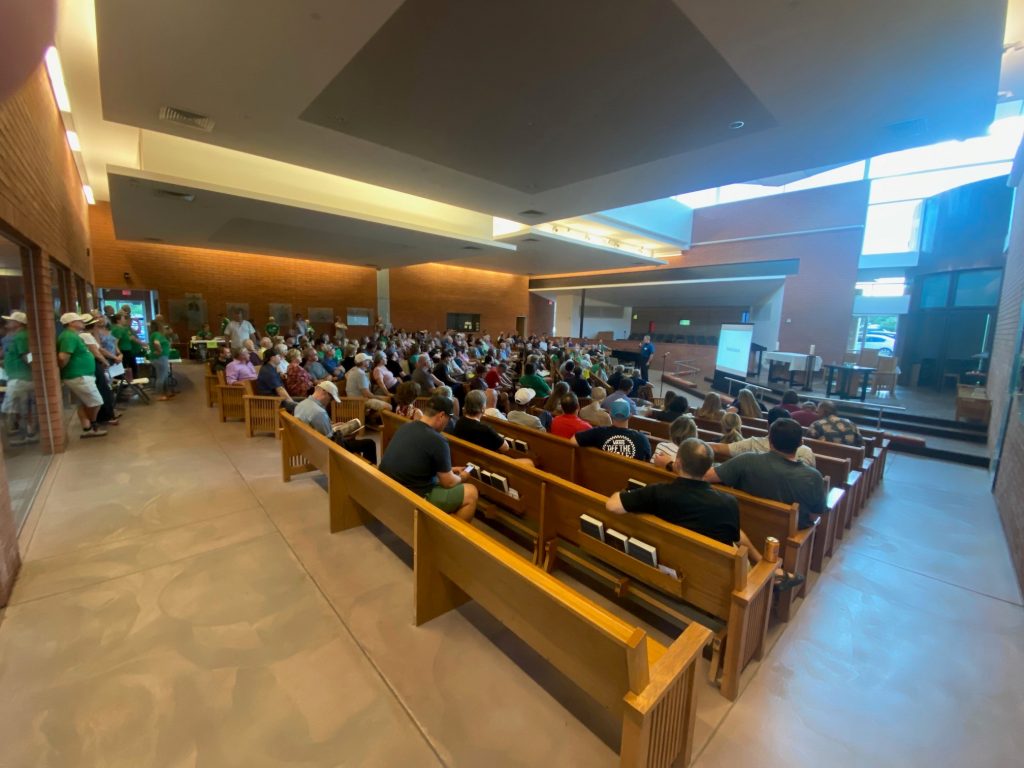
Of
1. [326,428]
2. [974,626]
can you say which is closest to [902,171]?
[974,626]

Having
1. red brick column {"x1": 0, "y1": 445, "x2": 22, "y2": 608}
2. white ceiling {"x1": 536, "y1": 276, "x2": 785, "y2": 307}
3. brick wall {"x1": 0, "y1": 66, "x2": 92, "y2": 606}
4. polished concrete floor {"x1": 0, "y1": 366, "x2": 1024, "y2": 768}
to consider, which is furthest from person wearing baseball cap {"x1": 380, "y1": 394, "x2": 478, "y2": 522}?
white ceiling {"x1": 536, "y1": 276, "x2": 785, "y2": 307}

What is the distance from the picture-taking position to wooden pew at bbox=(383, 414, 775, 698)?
1853 millimetres

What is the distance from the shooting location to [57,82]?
5.61 meters

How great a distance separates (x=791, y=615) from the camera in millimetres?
2496

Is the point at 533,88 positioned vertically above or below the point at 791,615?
above

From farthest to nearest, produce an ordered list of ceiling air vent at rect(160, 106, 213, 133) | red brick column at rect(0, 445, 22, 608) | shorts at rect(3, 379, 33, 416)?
ceiling air vent at rect(160, 106, 213, 133)
shorts at rect(3, 379, 33, 416)
red brick column at rect(0, 445, 22, 608)

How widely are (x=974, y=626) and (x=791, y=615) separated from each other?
1069mm

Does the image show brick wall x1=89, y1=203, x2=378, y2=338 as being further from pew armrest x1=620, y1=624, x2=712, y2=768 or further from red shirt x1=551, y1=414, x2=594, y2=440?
pew armrest x1=620, y1=624, x2=712, y2=768

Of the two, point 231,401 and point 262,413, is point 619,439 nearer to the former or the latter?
point 262,413

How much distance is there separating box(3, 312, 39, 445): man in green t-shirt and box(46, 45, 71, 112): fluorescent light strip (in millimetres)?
3551

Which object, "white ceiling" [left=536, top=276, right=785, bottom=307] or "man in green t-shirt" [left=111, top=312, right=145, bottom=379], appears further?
"white ceiling" [left=536, top=276, right=785, bottom=307]

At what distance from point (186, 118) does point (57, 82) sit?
128 inches

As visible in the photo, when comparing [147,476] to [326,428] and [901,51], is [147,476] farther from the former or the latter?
[901,51]

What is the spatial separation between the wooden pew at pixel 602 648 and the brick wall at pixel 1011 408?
10.6ft
